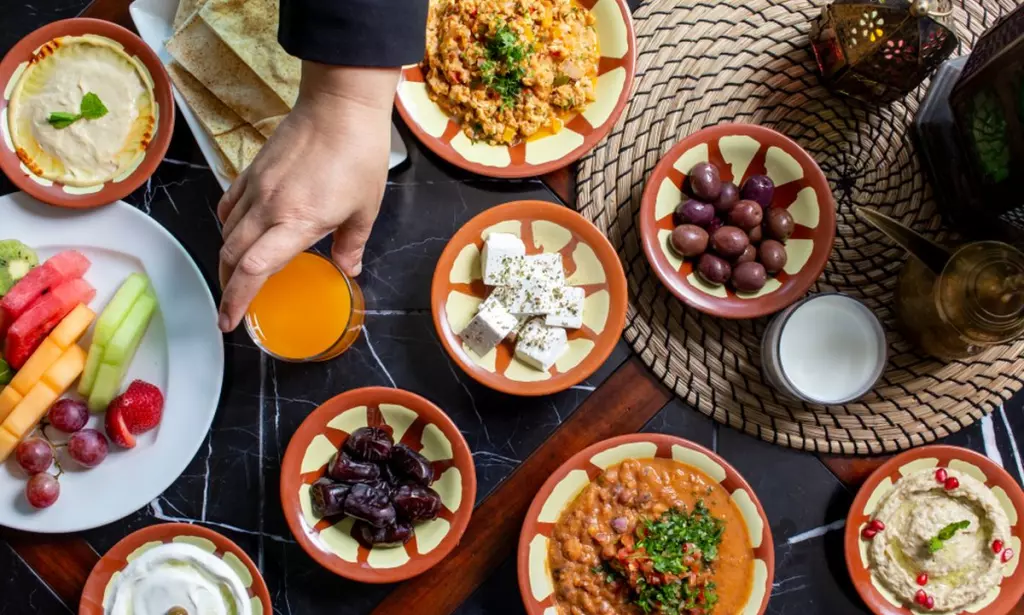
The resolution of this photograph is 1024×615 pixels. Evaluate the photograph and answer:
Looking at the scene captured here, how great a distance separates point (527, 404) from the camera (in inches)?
93.4

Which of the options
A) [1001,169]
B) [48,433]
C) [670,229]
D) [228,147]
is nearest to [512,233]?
[670,229]

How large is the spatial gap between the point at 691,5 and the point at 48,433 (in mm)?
2238

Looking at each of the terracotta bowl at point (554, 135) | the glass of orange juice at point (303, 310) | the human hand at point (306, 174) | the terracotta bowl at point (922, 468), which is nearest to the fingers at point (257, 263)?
the human hand at point (306, 174)

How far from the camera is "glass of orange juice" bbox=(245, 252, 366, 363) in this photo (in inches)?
83.9

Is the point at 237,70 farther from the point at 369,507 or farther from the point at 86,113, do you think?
the point at 369,507

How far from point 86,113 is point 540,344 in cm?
141

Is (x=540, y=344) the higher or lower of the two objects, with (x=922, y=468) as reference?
higher

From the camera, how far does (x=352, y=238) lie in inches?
73.2

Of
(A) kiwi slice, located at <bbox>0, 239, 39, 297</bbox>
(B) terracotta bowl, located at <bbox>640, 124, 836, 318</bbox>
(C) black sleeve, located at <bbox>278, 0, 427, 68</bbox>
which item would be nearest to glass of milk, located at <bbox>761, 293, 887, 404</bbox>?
(B) terracotta bowl, located at <bbox>640, 124, 836, 318</bbox>

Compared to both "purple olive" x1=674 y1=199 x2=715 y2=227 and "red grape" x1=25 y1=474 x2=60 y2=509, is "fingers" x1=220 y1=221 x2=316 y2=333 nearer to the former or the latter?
"red grape" x1=25 y1=474 x2=60 y2=509

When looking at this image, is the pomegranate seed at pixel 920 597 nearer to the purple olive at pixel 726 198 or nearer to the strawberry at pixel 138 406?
the purple olive at pixel 726 198

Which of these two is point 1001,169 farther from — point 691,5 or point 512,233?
point 512,233

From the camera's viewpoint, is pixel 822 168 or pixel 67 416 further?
pixel 822 168

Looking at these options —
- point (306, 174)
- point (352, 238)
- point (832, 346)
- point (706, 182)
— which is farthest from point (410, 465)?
point (832, 346)
